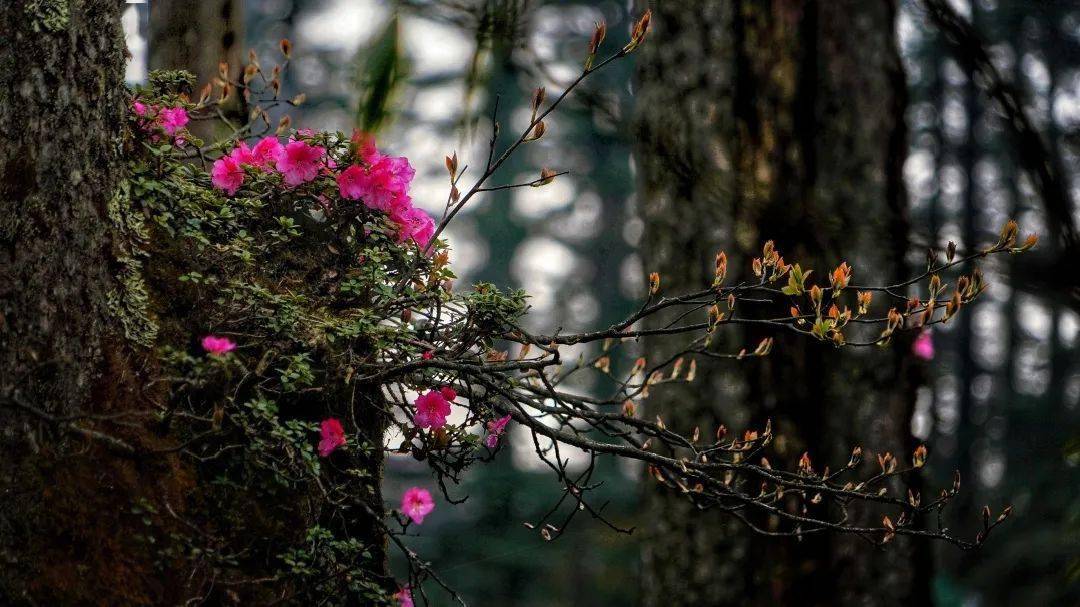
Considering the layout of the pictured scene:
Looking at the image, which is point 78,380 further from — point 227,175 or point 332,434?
point 227,175

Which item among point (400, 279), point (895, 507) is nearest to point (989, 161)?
point (895, 507)

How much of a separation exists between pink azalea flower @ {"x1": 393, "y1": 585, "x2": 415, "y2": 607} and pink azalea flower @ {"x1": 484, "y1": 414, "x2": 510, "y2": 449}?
437mm

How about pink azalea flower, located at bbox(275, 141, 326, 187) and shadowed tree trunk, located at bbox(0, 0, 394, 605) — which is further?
pink azalea flower, located at bbox(275, 141, 326, 187)

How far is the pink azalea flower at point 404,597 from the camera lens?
2.20 meters

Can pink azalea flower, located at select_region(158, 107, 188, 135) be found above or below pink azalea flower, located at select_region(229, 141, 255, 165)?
above

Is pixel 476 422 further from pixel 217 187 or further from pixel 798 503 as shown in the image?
pixel 798 503

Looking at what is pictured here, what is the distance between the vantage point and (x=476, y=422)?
228 centimetres

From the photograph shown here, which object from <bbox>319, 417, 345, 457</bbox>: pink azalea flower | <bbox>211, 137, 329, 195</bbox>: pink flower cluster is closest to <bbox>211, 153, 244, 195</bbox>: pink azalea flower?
<bbox>211, 137, 329, 195</bbox>: pink flower cluster

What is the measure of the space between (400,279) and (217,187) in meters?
0.53

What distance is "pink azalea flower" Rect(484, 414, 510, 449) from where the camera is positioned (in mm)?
2301

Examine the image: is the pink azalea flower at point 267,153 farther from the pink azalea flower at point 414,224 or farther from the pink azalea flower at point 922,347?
the pink azalea flower at point 922,347

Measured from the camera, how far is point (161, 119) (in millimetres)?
2291

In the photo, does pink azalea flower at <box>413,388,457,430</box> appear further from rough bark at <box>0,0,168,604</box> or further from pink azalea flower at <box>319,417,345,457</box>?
rough bark at <box>0,0,168,604</box>

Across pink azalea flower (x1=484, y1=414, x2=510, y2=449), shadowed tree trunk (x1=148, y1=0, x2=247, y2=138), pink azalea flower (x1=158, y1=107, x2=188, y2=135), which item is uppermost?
shadowed tree trunk (x1=148, y1=0, x2=247, y2=138)
